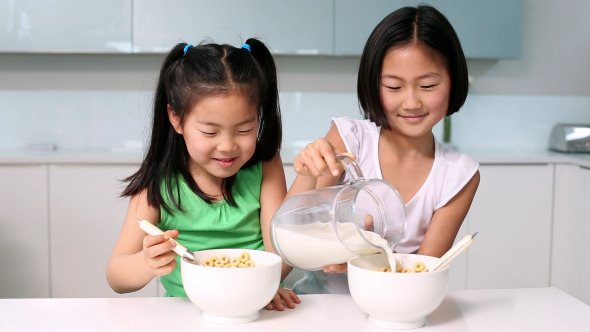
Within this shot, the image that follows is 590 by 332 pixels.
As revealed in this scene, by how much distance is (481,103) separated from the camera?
3467mm

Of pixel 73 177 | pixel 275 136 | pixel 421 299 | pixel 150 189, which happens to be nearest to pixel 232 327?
pixel 421 299

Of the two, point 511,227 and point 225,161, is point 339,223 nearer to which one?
point 225,161

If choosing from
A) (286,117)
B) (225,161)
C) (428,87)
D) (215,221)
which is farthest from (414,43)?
(286,117)

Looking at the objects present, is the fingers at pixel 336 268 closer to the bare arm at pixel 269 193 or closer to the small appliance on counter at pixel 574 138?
the bare arm at pixel 269 193

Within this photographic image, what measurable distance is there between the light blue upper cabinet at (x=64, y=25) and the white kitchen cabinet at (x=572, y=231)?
1957 millimetres

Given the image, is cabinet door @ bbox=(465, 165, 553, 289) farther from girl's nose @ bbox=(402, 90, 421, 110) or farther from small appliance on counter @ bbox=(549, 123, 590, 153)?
girl's nose @ bbox=(402, 90, 421, 110)

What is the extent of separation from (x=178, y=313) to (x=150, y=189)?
40cm

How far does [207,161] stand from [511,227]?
6.67ft

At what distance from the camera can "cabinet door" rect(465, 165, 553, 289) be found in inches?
116

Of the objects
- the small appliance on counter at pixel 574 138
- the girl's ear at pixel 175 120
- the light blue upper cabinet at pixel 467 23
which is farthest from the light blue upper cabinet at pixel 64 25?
the small appliance on counter at pixel 574 138

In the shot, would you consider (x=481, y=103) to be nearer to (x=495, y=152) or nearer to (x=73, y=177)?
(x=495, y=152)

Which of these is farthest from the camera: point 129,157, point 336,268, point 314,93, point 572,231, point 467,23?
point 314,93

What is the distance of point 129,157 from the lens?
9.40 ft

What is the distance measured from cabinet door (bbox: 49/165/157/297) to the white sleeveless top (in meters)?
1.51
